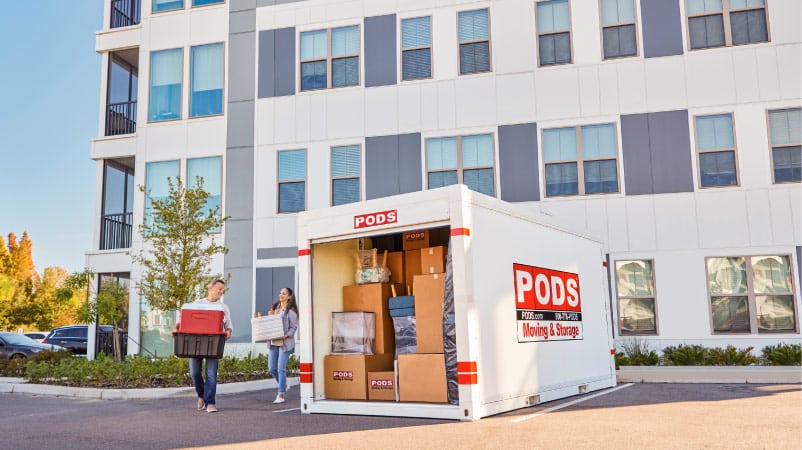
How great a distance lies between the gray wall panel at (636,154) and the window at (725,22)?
7.78 ft

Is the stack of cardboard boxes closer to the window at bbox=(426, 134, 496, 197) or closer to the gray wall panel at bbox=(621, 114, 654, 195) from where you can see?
the window at bbox=(426, 134, 496, 197)

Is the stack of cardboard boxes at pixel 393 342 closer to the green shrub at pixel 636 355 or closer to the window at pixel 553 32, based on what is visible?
the green shrub at pixel 636 355

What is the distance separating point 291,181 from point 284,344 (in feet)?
28.0

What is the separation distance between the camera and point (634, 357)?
52.6 feet

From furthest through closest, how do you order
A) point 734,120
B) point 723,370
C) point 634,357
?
1. point 734,120
2. point 634,357
3. point 723,370

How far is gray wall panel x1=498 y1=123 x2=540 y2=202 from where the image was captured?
714 inches

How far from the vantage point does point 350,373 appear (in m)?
10.3

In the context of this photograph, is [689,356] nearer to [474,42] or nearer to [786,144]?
[786,144]

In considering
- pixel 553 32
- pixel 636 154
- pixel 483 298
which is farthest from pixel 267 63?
pixel 483 298

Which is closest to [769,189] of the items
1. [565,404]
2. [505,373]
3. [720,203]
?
[720,203]

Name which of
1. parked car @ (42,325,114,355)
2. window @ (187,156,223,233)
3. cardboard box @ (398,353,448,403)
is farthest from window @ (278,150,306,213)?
parked car @ (42,325,114,355)

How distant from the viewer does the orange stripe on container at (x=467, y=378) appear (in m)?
8.62

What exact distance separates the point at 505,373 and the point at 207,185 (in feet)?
44.8

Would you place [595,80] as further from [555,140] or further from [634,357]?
[634,357]
